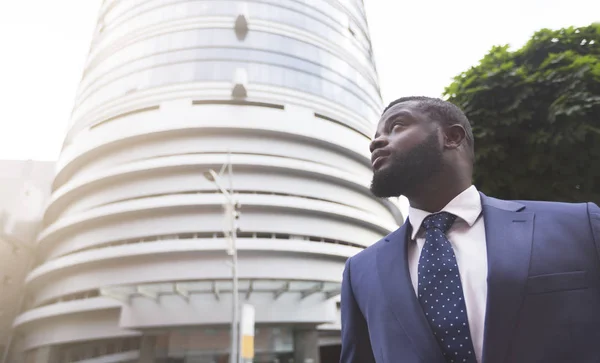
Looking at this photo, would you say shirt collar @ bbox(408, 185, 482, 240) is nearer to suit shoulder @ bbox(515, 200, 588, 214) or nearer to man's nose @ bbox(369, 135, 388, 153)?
suit shoulder @ bbox(515, 200, 588, 214)

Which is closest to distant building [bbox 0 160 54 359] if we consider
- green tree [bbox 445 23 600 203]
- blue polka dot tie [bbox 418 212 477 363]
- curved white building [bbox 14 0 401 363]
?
curved white building [bbox 14 0 401 363]

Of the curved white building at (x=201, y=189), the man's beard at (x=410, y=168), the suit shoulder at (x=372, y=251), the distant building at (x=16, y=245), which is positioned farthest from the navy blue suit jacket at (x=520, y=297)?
the distant building at (x=16, y=245)

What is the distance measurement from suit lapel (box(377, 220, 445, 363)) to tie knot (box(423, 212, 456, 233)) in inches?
6.7

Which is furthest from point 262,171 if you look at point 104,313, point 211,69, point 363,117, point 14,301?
point 14,301

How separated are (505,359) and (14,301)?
48.1m

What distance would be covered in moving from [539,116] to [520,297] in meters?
6.20

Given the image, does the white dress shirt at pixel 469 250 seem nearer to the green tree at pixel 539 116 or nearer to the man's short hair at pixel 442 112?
the man's short hair at pixel 442 112

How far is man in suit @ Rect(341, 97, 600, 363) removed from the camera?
1386 mm

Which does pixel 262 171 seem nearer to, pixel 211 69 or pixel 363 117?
pixel 211 69

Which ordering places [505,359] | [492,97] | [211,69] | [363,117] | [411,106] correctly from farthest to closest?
[363,117], [211,69], [492,97], [411,106], [505,359]

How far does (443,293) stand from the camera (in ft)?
5.36

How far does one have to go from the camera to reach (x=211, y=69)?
3194cm

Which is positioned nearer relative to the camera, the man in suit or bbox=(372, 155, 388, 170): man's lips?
the man in suit

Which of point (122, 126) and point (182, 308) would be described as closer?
point (182, 308)
